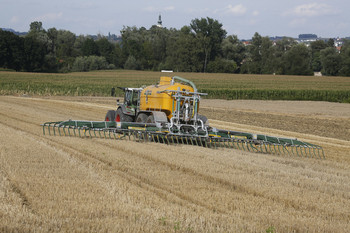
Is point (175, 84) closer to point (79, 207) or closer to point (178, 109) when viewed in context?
point (178, 109)

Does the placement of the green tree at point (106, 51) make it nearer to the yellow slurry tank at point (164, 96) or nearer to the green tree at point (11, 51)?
the green tree at point (11, 51)

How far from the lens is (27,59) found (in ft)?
282

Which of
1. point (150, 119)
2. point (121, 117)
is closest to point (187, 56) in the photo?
point (121, 117)

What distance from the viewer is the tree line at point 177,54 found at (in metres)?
86.4

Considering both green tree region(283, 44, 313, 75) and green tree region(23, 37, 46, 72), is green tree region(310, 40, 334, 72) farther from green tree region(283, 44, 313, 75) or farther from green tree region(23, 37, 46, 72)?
green tree region(23, 37, 46, 72)

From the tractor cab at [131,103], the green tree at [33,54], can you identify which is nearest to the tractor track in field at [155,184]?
the tractor cab at [131,103]

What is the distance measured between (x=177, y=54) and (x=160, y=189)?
9191 cm

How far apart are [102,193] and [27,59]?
83.3m

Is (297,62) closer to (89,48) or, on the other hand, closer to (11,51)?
(89,48)

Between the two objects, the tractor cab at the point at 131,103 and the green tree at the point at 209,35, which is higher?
the green tree at the point at 209,35

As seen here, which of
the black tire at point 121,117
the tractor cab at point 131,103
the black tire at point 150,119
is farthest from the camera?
the black tire at point 121,117

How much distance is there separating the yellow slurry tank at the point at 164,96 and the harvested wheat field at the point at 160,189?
165 cm

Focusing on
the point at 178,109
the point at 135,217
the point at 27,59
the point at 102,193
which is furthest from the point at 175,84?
the point at 27,59

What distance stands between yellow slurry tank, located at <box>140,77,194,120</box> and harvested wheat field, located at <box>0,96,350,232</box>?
1651 mm
